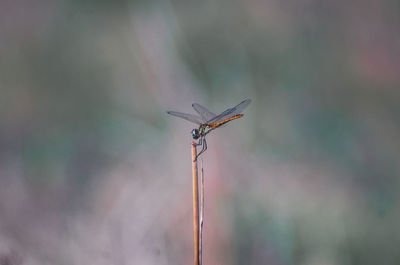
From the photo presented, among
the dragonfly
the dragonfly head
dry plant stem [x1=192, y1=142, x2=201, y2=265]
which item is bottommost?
dry plant stem [x1=192, y1=142, x2=201, y2=265]

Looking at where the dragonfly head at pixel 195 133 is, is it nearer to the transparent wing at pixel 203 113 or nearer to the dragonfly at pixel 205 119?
the dragonfly at pixel 205 119

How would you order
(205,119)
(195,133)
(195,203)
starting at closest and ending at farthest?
(195,203) → (195,133) → (205,119)

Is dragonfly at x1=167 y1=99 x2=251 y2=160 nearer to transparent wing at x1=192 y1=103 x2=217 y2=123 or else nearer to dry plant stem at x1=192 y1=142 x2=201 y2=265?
transparent wing at x1=192 y1=103 x2=217 y2=123

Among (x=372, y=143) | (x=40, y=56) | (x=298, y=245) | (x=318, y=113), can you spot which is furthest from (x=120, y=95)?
(x=372, y=143)

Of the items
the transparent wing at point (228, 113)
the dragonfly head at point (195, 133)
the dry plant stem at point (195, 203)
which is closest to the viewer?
the dry plant stem at point (195, 203)

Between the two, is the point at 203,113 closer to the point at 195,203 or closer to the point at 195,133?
the point at 195,133

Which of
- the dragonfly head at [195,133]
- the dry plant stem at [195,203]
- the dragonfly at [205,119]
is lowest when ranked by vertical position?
the dry plant stem at [195,203]

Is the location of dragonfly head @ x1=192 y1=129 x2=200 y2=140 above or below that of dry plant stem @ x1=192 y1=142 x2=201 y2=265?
above

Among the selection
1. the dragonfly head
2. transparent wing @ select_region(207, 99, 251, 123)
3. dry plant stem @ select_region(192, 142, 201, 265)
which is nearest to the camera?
dry plant stem @ select_region(192, 142, 201, 265)

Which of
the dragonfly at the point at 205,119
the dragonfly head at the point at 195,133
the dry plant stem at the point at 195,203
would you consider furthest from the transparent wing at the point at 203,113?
the dry plant stem at the point at 195,203

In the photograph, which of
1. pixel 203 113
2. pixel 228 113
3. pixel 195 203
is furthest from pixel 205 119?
pixel 195 203

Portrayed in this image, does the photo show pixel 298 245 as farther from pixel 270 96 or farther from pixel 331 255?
pixel 270 96

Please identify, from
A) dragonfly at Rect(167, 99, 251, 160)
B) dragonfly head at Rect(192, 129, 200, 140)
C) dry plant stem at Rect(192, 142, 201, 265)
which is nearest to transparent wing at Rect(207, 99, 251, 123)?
dragonfly at Rect(167, 99, 251, 160)
